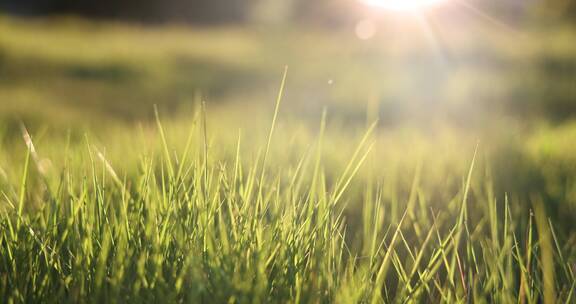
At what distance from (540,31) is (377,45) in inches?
92.3

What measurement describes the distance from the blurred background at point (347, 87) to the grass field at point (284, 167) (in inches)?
0.8

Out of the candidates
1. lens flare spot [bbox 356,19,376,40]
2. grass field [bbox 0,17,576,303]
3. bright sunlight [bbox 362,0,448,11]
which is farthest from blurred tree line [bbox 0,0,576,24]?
grass field [bbox 0,17,576,303]

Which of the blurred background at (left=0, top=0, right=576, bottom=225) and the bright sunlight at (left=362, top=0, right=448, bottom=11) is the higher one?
the bright sunlight at (left=362, top=0, right=448, bottom=11)

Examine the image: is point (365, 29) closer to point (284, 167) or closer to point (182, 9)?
point (182, 9)

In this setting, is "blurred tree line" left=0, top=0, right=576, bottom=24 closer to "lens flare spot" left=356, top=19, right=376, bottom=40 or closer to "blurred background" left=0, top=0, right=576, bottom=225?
"lens flare spot" left=356, top=19, right=376, bottom=40

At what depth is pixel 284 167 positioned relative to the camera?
131cm

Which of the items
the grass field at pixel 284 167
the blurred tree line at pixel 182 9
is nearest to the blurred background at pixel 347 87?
the grass field at pixel 284 167

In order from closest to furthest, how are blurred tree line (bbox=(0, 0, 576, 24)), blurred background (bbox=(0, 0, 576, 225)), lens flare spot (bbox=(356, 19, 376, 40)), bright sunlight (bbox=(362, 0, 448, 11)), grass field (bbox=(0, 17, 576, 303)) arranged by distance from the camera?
grass field (bbox=(0, 17, 576, 303))
blurred background (bbox=(0, 0, 576, 225))
bright sunlight (bbox=(362, 0, 448, 11))
lens flare spot (bbox=(356, 19, 376, 40))
blurred tree line (bbox=(0, 0, 576, 24))

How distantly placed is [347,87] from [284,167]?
9.85ft

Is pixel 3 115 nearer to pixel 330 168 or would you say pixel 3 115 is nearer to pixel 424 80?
pixel 330 168

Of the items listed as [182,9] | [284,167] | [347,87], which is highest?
[284,167]

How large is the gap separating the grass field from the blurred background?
2 cm

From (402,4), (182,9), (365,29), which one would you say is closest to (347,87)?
(402,4)

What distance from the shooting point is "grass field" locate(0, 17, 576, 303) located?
0.79m
